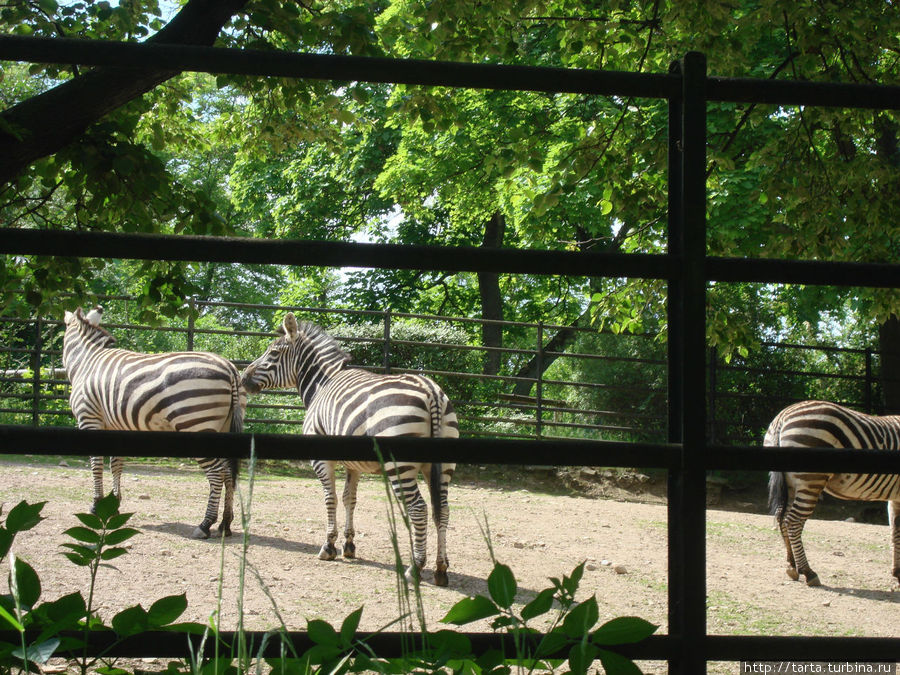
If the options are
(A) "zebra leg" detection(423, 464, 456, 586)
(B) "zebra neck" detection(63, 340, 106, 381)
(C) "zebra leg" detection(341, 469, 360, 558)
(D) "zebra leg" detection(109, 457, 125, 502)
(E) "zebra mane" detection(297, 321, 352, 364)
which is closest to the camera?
(A) "zebra leg" detection(423, 464, 456, 586)

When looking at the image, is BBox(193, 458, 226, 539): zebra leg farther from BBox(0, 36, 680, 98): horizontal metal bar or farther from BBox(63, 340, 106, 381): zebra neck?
BBox(0, 36, 680, 98): horizontal metal bar

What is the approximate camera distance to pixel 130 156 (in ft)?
9.15

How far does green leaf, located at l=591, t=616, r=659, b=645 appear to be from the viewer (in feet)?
3.74

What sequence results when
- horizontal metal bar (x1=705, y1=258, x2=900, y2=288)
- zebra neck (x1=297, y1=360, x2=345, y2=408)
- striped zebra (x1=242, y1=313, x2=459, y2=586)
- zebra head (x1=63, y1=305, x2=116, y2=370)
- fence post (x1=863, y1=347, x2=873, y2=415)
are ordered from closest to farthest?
horizontal metal bar (x1=705, y1=258, x2=900, y2=288) < striped zebra (x1=242, y1=313, x2=459, y2=586) < zebra neck (x1=297, y1=360, x2=345, y2=408) < zebra head (x1=63, y1=305, x2=116, y2=370) < fence post (x1=863, y1=347, x2=873, y2=415)

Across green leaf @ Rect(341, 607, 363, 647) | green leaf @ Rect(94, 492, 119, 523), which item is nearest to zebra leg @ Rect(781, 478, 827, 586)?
green leaf @ Rect(341, 607, 363, 647)

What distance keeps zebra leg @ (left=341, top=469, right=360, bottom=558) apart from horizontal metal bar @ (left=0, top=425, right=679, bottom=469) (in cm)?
467

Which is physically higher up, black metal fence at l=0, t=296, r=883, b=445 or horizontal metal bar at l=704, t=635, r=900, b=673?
black metal fence at l=0, t=296, r=883, b=445

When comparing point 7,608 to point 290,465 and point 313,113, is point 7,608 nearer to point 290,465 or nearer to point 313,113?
point 313,113

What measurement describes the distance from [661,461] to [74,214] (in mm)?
3222

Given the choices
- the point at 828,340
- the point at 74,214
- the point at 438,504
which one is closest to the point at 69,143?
the point at 74,214

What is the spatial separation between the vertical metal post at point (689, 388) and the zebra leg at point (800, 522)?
5.08 metres

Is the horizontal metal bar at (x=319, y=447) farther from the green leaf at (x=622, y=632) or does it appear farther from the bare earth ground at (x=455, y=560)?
the bare earth ground at (x=455, y=560)

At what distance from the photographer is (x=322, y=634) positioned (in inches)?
43.5

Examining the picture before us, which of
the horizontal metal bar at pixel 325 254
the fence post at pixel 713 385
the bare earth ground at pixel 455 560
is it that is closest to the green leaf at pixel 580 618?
the horizontal metal bar at pixel 325 254
